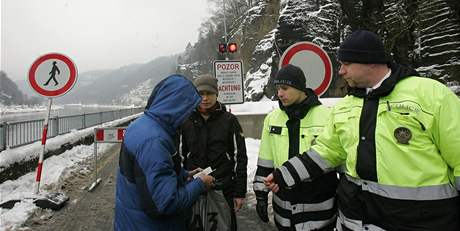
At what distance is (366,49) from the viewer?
213 cm

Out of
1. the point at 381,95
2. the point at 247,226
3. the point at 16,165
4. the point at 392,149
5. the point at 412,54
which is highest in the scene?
the point at 412,54

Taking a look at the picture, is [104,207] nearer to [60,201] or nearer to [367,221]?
[60,201]

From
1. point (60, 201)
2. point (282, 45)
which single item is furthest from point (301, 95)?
point (282, 45)

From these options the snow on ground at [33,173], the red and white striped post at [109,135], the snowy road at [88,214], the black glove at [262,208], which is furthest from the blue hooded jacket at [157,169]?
the red and white striped post at [109,135]

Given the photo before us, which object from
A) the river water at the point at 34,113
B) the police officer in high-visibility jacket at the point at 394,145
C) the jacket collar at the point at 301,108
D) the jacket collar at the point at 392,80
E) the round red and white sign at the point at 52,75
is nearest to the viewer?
the police officer in high-visibility jacket at the point at 394,145

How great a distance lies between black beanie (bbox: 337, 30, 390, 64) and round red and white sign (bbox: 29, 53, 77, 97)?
652 centimetres

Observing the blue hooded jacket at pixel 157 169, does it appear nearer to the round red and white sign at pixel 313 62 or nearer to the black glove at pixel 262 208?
the black glove at pixel 262 208

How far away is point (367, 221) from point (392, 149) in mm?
461

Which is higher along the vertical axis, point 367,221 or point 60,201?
point 367,221

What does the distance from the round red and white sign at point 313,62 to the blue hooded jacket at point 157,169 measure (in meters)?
2.59

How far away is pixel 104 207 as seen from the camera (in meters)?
6.43

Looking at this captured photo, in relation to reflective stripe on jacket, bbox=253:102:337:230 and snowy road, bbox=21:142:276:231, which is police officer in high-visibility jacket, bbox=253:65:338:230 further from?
snowy road, bbox=21:142:276:231

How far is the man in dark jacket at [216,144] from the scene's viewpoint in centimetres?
340

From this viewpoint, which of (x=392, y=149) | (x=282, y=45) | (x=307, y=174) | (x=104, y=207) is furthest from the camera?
(x=282, y=45)
